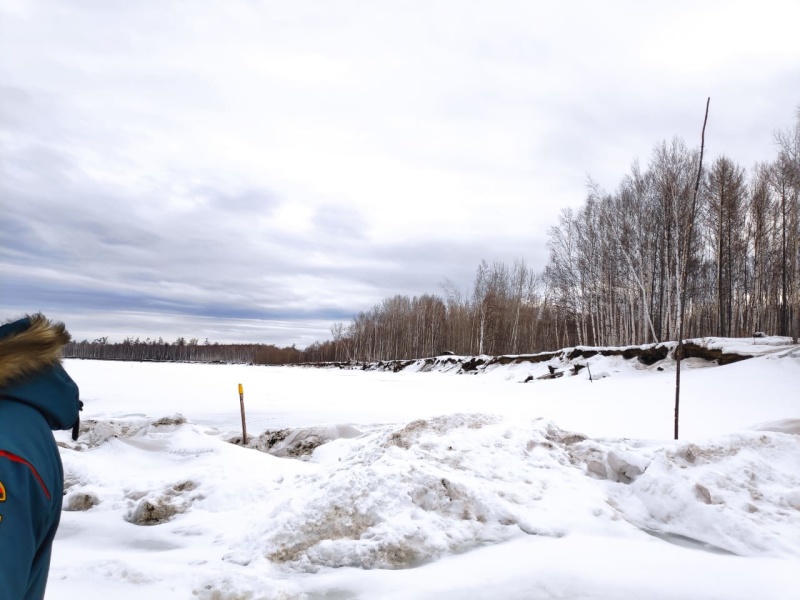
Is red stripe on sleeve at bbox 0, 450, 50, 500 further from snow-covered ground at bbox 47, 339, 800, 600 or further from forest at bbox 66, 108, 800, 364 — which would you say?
forest at bbox 66, 108, 800, 364

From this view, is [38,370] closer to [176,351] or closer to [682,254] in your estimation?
[682,254]

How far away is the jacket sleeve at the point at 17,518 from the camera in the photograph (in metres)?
1.00

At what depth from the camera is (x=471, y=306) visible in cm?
4491

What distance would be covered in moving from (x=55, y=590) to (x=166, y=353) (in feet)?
485

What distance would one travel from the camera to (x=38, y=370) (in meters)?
1.25

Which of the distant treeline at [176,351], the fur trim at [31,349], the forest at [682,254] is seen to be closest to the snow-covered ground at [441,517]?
the fur trim at [31,349]

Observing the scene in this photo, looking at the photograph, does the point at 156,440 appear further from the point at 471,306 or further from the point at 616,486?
the point at 471,306

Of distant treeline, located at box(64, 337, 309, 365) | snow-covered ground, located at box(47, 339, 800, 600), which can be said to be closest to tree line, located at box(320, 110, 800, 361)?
snow-covered ground, located at box(47, 339, 800, 600)

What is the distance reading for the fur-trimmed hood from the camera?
1181mm

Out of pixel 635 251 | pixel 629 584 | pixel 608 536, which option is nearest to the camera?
pixel 629 584

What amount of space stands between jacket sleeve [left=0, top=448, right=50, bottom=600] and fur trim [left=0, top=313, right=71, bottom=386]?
0.24 metres

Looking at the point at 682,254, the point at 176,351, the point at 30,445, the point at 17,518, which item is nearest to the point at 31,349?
the point at 30,445

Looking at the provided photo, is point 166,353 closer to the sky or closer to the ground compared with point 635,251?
closer to the ground

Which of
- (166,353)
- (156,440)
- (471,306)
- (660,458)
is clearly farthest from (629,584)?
(166,353)
